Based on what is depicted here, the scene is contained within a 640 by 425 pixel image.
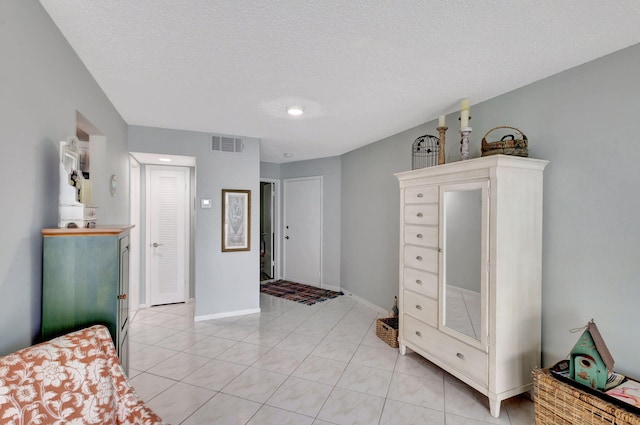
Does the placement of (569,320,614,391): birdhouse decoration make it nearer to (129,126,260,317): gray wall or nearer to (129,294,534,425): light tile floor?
(129,294,534,425): light tile floor

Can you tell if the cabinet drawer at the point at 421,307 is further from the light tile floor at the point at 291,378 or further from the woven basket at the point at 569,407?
the woven basket at the point at 569,407

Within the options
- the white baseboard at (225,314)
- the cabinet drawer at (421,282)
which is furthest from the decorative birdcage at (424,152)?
the white baseboard at (225,314)

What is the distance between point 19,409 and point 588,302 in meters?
3.01

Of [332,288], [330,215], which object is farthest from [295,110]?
[332,288]

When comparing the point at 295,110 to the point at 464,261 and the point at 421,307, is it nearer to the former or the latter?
the point at 464,261

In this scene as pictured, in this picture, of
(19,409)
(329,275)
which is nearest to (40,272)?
(19,409)

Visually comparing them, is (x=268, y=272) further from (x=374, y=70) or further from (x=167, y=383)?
(x=374, y=70)

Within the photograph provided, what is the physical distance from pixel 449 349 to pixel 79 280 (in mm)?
2584

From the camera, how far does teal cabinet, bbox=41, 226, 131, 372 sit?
1.44m

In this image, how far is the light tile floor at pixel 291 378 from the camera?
2.07 metres

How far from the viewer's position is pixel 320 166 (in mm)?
5543

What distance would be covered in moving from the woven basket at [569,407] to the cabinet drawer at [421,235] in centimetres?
112

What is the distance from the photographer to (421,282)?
269 cm

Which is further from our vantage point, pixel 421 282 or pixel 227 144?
pixel 227 144
